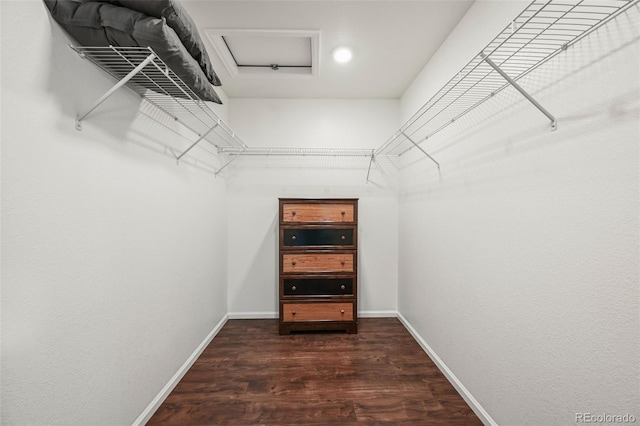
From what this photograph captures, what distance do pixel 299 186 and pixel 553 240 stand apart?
86.9 inches

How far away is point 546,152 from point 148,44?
1598 millimetres

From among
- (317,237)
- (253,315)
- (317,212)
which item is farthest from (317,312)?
(317,212)

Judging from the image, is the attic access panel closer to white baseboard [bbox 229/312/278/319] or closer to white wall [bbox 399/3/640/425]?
white wall [bbox 399/3/640/425]

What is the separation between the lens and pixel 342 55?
6.74ft

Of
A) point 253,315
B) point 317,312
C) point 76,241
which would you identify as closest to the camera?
point 76,241

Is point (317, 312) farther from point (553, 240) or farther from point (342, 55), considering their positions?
point (342, 55)

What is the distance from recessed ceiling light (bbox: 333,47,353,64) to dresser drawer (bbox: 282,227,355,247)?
142cm

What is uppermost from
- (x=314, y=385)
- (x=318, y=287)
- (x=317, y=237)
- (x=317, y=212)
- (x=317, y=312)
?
(x=317, y=212)

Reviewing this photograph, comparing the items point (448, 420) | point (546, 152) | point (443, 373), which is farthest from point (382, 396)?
point (546, 152)

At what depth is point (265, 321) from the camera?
283cm

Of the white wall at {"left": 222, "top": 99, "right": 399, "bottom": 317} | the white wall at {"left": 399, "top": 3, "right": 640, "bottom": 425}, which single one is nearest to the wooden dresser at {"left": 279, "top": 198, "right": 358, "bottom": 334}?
the white wall at {"left": 222, "top": 99, "right": 399, "bottom": 317}

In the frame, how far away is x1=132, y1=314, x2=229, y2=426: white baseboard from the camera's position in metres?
1.44

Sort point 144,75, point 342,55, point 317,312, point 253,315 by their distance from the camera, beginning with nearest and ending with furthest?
point 144,75 < point 342,55 < point 317,312 < point 253,315

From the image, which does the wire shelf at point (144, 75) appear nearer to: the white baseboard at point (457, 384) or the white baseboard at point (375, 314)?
the white baseboard at point (457, 384)
